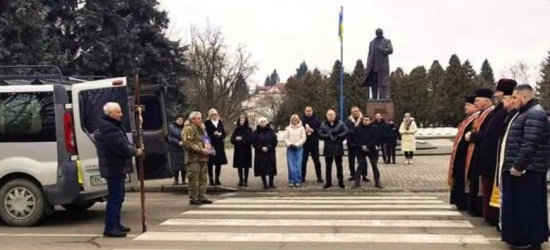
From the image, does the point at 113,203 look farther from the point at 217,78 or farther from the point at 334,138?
the point at 217,78

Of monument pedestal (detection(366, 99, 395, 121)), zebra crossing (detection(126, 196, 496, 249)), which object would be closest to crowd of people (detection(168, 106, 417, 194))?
zebra crossing (detection(126, 196, 496, 249))

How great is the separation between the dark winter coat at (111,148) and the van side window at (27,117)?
44.1 inches

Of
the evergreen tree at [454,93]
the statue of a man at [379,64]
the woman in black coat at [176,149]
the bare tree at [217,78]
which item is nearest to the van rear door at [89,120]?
the woman in black coat at [176,149]

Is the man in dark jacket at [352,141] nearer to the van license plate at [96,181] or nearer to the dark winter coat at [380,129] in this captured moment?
the dark winter coat at [380,129]

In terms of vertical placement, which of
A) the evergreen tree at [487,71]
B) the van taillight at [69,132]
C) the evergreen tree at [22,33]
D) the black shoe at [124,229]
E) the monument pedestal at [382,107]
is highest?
the evergreen tree at [487,71]

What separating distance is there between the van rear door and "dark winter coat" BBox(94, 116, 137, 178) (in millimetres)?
848

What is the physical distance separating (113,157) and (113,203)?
0.60 metres

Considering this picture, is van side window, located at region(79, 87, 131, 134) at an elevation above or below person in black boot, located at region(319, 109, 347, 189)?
above

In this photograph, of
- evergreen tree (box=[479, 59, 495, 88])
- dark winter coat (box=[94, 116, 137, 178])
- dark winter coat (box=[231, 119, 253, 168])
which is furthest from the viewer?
evergreen tree (box=[479, 59, 495, 88])

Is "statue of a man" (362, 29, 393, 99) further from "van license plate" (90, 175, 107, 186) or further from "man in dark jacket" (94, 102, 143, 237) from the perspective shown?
"man in dark jacket" (94, 102, 143, 237)

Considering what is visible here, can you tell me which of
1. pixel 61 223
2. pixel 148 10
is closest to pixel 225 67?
pixel 148 10

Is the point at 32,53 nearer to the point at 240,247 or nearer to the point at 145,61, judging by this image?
the point at 145,61

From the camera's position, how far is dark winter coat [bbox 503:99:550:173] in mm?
7375

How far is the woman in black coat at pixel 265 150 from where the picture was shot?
1480 centimetres
